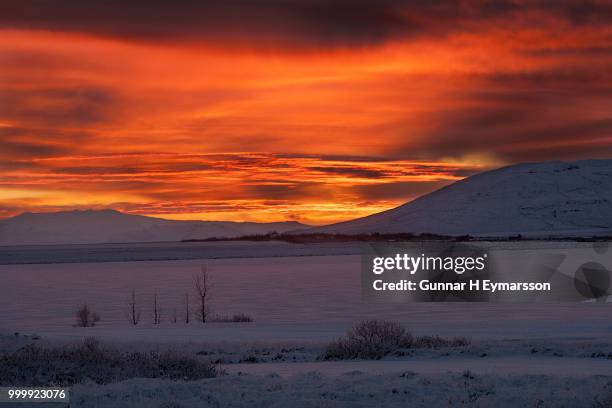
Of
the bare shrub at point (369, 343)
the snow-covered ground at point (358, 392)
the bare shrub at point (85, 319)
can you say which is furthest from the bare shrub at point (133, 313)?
the snow-covered ground at point (358, 392)

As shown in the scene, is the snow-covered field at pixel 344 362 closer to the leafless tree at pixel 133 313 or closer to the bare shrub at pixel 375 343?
the bare shrub at pixel 375 343

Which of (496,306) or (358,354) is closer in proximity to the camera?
(358,354)

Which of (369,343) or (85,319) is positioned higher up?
(369,343)

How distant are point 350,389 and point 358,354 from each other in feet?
21.8

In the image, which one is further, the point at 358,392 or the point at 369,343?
the point at 369,343

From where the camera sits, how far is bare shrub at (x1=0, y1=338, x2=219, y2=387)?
1622cm

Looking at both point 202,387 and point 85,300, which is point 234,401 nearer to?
point 202,387

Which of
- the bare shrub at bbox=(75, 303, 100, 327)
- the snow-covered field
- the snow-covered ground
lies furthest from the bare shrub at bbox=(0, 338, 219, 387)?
the bare shrub at bbox=(75, 303, 100, 327)

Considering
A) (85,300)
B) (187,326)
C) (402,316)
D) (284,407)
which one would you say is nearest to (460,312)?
(402,316)

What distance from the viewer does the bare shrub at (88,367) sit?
1622 centimetres

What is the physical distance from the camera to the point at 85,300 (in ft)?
170

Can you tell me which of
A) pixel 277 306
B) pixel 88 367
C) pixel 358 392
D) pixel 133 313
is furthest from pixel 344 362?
pixel 277 306

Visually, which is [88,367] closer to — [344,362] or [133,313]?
[344,362]

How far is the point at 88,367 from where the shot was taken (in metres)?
17.2
